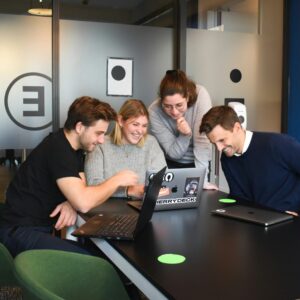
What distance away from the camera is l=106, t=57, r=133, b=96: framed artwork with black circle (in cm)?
371

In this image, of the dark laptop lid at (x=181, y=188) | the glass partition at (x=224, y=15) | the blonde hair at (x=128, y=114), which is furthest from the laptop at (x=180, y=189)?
the glass partition at (x=224, y=15)

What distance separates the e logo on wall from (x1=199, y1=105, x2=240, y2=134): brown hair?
167cm

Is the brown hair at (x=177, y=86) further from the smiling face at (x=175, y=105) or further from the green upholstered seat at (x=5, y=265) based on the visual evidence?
the green upholstered seat at (x=5, y=265)

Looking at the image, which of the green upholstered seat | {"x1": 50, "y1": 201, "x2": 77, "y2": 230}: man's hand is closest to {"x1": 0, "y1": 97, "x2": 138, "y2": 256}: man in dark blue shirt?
{"x1": 50, "y1": 201, "x2": 77, "y2": 230}: man's hand

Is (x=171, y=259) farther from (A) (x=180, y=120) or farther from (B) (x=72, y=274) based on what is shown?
(A) (x=180, y=120)

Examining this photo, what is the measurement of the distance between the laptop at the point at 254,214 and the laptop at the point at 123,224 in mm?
340

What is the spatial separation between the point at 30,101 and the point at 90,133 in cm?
161

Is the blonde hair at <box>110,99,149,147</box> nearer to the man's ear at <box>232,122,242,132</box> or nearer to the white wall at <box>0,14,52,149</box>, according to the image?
the man's ear at <box>232,122,242,132</box>

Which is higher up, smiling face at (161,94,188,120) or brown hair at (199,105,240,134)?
smiling face at (161,94,188,120)

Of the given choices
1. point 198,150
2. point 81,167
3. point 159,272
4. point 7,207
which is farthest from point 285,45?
point 159,272

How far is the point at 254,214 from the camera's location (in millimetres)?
1891

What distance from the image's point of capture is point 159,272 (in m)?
1.27

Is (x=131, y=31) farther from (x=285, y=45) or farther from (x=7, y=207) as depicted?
(x=7, y=207)

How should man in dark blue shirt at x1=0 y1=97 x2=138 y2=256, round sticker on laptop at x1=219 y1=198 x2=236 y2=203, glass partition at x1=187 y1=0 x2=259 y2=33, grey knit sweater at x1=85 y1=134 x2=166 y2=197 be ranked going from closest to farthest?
man in dark blue shirt at x1=0 y1=97 x2=138 y2=256, round sticker on laptop at x1=219 y1=198 x2=236 y2=203, grey knit sweater at x1=85 y1=134 x2=166 y2=197, glass partition at x1=187 y1=0 x2=259 y2=33
